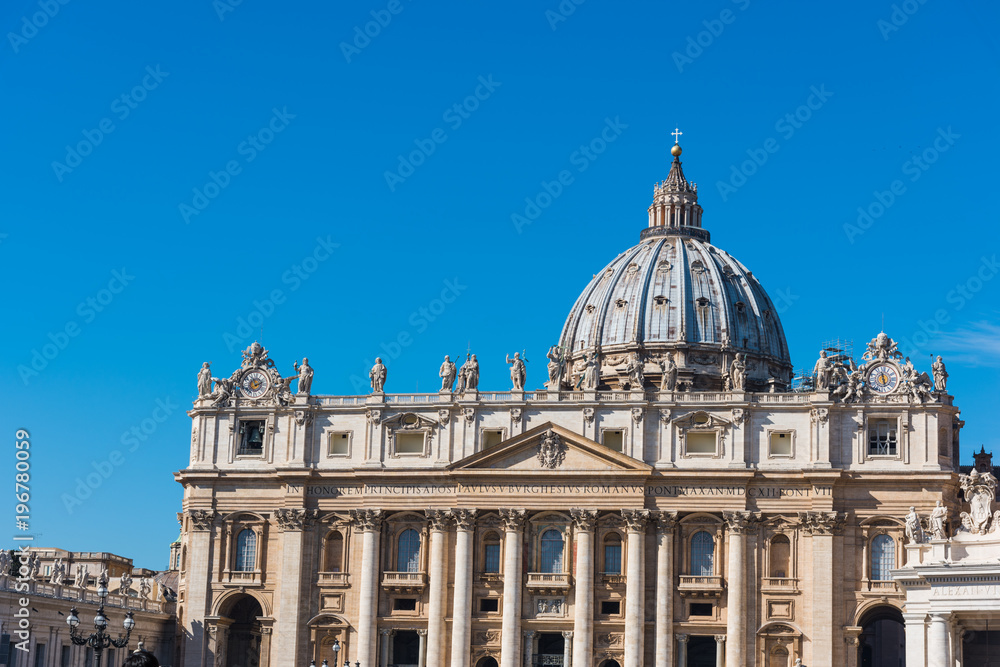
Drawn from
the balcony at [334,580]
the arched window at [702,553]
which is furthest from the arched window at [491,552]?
the arched window at [702,553]

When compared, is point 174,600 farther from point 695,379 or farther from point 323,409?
point 695,379

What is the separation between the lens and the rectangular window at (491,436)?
87938 mm

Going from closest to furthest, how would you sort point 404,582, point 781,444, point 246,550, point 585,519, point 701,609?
1. point 701,609
2. point 585,519
3. point 781,444
4. point 404,582
5. point 246,550

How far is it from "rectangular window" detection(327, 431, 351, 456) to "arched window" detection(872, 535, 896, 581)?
101 feet

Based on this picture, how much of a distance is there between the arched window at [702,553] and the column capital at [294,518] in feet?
72.4

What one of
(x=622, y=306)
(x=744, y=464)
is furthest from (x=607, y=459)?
(x=622, y=306)

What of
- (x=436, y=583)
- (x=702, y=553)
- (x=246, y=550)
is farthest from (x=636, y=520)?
(x=246, y=550)

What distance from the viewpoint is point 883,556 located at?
83312 mm

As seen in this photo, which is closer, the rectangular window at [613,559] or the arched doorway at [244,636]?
the rectangular window at [613,559]

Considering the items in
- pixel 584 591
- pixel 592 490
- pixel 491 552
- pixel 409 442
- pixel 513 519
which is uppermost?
pixel 409 442

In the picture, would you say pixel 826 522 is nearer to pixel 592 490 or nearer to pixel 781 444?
pixel 781 444

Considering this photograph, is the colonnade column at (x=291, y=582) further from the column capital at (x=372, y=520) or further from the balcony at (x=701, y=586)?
the balcony at (x=701, y=586)

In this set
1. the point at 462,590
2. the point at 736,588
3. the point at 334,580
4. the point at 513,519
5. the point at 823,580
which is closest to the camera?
the point at 823,580

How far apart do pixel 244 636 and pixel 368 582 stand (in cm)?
1043
